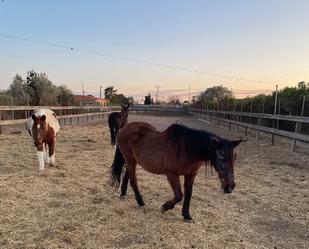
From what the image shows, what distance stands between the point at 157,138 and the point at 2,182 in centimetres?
297

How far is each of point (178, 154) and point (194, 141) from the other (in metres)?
0.27

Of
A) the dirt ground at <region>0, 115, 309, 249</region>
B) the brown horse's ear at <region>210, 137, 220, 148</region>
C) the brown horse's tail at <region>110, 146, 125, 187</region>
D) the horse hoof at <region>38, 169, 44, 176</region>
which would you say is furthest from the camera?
the horse hoof at <region>38, 169, 44, 176</region>

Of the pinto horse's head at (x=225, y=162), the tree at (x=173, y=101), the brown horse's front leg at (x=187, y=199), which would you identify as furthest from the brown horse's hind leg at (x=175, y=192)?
the tree at (x=173, y=101)

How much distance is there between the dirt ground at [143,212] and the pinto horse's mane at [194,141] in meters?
0.86

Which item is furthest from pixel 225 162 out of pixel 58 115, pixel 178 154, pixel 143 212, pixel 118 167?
pixel 58 115

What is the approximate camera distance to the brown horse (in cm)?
390

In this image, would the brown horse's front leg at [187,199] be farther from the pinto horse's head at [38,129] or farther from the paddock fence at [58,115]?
the paddock fence at [58,115]

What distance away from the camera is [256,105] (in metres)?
→ 18.7

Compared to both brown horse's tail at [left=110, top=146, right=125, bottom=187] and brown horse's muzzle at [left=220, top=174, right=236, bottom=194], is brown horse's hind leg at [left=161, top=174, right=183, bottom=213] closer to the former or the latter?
brown horse's muzzle at [left=220, top=174, right=236, bottom=194]

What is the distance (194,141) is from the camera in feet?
13.9

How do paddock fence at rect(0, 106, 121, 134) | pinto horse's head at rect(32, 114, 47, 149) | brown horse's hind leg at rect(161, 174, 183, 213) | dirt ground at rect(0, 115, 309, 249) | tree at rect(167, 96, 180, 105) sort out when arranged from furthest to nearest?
tree at rect(167, 96, 180, 105) < paddock fence at rect(0, 106, 121, 134) < pinto horse's head at rect(32, 114, 47, 149) < brown horse's hind leg at rect(161, 174, 183, 213) < dirt ground at rect(0, 115, 309, 249)

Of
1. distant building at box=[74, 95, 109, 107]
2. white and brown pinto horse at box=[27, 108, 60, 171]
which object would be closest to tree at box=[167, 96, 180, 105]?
distant building at box=[74, 95, 109, 107]

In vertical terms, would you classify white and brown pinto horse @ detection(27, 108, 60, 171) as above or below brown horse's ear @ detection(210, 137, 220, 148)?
below

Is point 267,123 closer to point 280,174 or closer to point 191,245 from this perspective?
point 280,174
